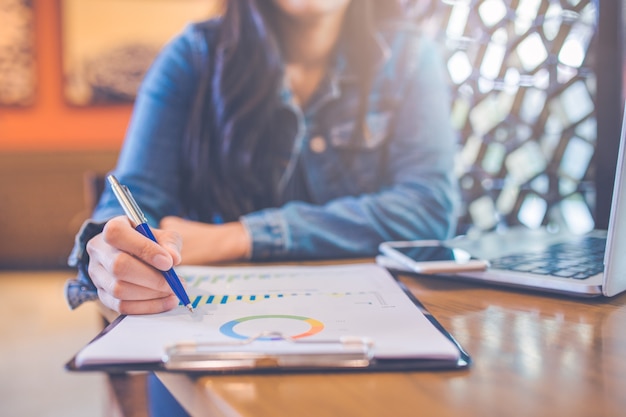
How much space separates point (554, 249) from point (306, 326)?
465 mm

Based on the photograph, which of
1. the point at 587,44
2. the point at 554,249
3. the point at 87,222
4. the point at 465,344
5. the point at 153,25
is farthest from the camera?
the point at 153,25

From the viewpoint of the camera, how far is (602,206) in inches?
31.0

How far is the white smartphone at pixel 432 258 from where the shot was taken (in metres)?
0.61

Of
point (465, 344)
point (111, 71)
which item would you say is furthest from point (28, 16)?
point (465, 344)

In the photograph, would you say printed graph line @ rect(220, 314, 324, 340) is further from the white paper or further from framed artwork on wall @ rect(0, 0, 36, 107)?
framed artwork on wall @ rect(0, 0, 36, 107)

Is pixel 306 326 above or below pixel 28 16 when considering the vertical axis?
below

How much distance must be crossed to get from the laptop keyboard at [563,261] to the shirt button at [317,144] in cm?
47

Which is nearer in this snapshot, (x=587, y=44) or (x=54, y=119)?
(x=587, y=44)

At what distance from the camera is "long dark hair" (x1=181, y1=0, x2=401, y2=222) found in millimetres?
1028

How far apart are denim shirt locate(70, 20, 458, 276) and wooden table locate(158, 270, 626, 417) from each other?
53 cm

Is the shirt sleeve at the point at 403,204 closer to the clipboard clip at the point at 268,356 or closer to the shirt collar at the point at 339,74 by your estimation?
the shirt collar at the point at 339,74

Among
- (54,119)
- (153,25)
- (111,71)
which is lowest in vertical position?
(54,119)

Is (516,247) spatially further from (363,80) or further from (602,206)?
(363,80)

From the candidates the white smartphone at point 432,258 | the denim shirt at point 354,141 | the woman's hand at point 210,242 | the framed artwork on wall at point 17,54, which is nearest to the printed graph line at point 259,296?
the white smartphone at point 432,258
